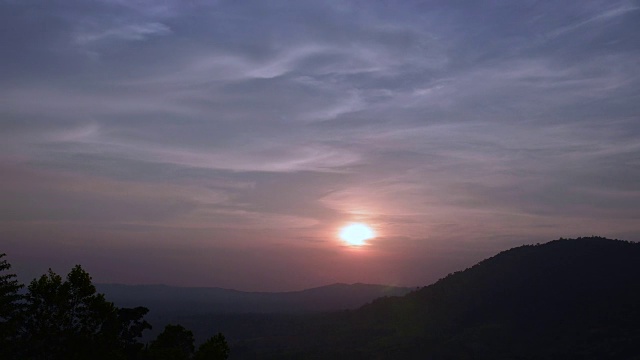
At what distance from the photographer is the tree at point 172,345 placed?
172ft

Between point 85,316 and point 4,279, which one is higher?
point 4,279

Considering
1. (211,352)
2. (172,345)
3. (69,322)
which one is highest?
(69,322)

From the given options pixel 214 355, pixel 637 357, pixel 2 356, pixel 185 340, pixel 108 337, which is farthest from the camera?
pixel 637 357

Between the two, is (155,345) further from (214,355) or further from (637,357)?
(637,357)

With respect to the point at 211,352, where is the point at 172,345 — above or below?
above

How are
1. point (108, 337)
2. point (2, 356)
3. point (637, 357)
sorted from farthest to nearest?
point (637, 357), point (108, 337), point (2, 356)

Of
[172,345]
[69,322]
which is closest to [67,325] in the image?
[69,322]

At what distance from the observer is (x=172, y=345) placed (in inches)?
2290

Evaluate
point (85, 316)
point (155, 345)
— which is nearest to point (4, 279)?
point (85, 316)

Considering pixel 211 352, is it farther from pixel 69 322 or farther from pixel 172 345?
pixel 69 322

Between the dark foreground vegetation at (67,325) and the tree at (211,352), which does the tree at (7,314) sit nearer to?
the dark foreground vegetation at (67,325)

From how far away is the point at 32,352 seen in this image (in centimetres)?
4525

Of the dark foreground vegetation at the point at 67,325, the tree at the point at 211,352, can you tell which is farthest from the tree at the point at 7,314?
the tree at the point at 211,352

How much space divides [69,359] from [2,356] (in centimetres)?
563
